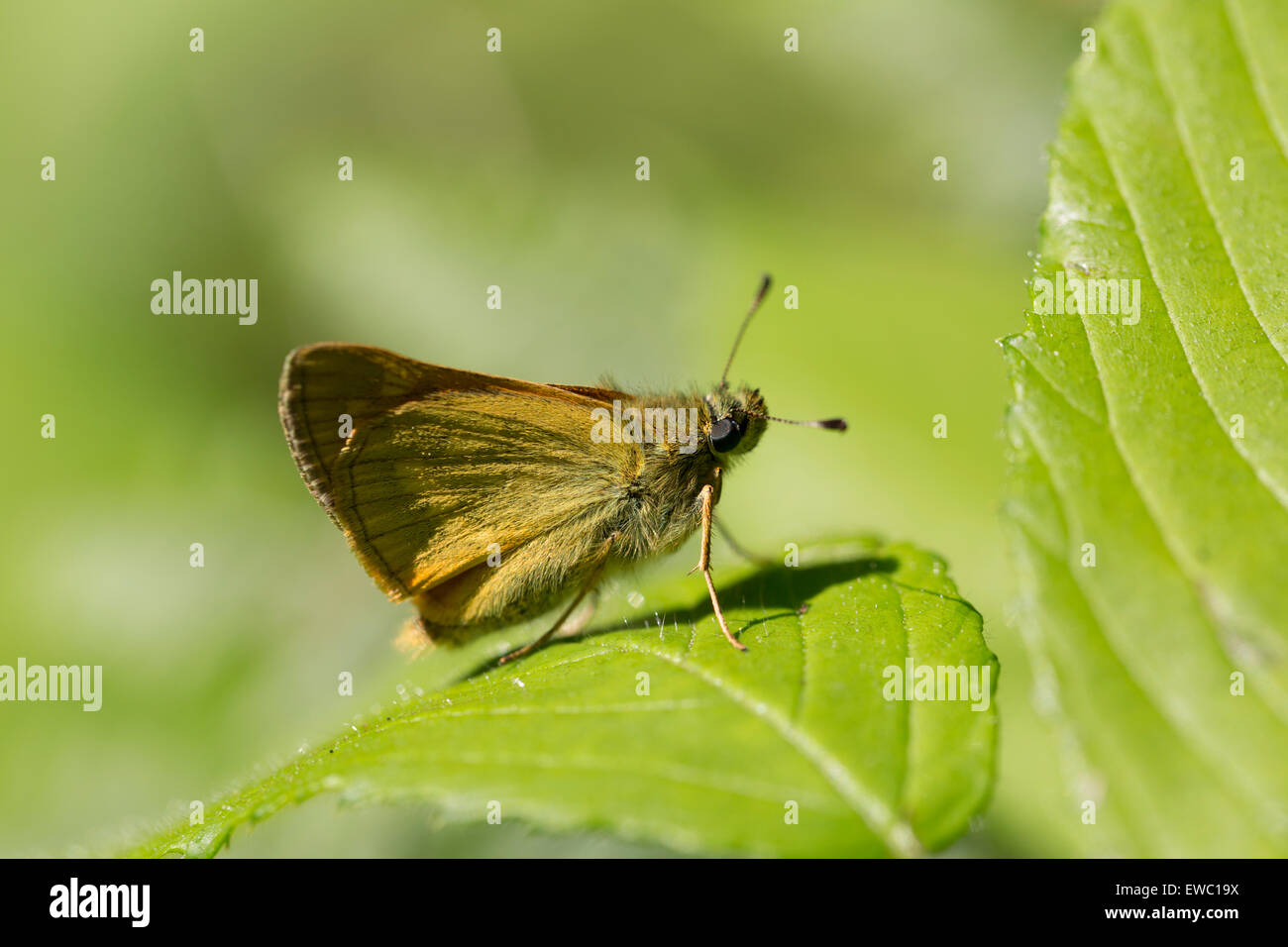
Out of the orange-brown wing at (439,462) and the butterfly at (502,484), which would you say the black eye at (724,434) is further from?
the orange-brown wing at (439,462)

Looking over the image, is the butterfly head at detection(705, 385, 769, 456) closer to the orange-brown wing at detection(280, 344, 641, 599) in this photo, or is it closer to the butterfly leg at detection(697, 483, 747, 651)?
the butterfly leg at detection(697, 483, 747, 651)

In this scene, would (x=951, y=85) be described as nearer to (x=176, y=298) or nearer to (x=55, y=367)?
(x=176, y=298)

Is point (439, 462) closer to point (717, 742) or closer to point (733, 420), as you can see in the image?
point (733, 420)

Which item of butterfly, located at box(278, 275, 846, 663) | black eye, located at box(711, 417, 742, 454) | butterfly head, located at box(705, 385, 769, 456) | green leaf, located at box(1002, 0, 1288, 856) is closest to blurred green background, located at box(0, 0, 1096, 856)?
butterfly, located at box(278, 275, 846, 663)

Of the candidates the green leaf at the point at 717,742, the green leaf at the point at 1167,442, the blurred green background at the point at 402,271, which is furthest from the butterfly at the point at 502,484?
the green leaf at the point at 1167,442

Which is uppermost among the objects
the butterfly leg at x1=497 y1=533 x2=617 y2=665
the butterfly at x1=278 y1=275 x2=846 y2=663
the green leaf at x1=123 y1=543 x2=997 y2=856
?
the butterfly at x1=278 y1=275 x2=846 y2=663

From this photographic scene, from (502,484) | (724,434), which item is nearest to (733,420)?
(724,434)
